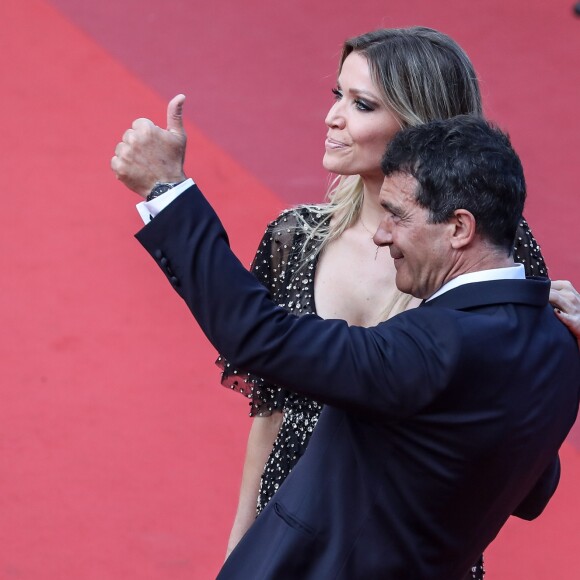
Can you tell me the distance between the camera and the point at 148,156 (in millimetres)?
1306

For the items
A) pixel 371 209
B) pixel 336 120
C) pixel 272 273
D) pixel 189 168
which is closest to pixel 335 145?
pixel 336 120

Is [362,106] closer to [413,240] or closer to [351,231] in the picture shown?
[351,231]

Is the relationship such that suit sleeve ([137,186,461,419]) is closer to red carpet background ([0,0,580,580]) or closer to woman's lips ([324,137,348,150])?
woman's lips ([324,137,348,150])

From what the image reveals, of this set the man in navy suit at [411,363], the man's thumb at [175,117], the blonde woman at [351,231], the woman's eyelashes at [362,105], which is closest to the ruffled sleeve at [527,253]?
the blonde woman at [351,231]

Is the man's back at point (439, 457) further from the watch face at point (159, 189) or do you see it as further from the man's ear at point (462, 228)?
the watch face at point (159, 189)

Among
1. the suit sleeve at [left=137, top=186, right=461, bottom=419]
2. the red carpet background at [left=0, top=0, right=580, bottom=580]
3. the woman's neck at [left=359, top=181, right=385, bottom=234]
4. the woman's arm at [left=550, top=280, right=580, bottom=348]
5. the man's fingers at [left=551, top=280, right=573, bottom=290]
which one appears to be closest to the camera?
the suit sleeve at [left=137, top=186, right=461, bottom=419]

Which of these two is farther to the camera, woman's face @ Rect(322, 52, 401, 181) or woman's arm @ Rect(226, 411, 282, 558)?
woman's arm @ Rect(226, 411, 282, 558)

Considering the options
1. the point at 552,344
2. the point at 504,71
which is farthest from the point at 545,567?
the point at 552,344

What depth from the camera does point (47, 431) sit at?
2857 millimetres

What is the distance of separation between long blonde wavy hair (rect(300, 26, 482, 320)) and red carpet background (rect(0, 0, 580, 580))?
97 centimetres

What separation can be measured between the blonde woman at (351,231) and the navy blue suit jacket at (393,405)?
19.4 inches

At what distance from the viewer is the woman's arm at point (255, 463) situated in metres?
2.02

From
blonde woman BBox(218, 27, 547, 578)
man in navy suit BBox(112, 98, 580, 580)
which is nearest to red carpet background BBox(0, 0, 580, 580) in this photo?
blonde woman BBox(218, 27, 547, 578)

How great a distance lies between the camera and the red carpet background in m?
2.79
